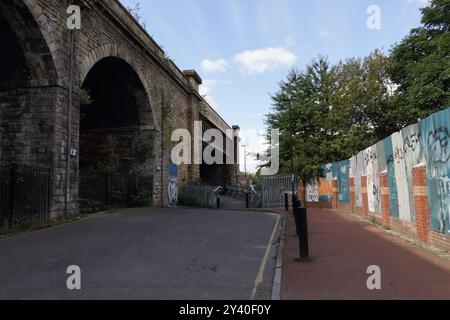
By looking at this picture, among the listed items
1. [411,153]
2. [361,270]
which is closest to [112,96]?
[411,153]

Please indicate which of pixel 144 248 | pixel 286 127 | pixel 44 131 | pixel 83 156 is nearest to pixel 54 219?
pixel 44 131

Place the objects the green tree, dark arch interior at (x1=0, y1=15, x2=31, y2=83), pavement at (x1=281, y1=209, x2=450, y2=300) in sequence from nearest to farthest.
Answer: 1. pavement at (x1=281, y1=209, x2=450, y2=300)
2. dark arch interior at (x1=0, y1=15, x2=31, y2=83)
3. the green tree

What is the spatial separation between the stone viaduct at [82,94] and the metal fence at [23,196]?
14.9 inches

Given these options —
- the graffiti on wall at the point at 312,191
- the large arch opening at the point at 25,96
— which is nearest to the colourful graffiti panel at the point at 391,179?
the large arch opening at the point at 25,96

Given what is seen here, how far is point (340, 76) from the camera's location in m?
28.5

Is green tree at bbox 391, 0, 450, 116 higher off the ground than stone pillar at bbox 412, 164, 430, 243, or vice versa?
green tree at bbox 391, 0, 450, 116

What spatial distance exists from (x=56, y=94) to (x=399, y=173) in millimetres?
9794

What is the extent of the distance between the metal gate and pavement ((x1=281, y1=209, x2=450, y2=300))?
14.5 m

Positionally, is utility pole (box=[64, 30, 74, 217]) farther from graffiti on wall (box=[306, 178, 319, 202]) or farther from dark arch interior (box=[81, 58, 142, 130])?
graffiti on wall (box=[306, 178, 319, 202])

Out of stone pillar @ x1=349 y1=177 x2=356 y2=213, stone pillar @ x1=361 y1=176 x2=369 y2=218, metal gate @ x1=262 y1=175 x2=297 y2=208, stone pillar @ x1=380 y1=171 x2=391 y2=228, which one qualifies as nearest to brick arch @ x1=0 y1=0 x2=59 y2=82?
stone pillar @ x1=380 y1=171 x2=391 y2=228

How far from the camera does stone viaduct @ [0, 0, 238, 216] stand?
1138cm

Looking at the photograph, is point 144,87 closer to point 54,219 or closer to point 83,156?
point 83,156

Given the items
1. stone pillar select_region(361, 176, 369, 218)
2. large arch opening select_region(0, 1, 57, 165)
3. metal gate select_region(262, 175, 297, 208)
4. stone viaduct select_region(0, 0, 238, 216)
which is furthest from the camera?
metal gate select_region(262, 175, 297, 208)

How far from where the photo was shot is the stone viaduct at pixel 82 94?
1138 cm
